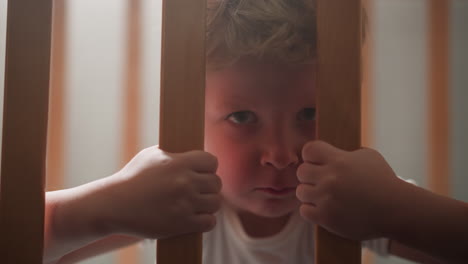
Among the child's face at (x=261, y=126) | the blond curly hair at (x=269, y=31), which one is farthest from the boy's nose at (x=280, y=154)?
the blond curly hair at (x=269, y=31)

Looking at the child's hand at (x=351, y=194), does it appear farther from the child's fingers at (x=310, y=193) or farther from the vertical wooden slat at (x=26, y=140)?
the vertical wooden slat at (x=26, y=140)

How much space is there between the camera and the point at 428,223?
33cm

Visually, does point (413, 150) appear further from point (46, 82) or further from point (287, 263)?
point (46, 82)

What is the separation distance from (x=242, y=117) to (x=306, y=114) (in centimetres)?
9

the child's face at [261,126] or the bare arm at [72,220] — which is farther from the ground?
the child's face at [261,126]

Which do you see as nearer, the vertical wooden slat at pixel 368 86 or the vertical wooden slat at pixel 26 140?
the vertical wooden slat at pixel 26 140

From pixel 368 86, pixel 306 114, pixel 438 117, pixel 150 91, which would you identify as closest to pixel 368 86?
pixel 368 86

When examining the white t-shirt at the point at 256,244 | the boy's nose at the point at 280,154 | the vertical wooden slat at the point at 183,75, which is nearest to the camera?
the vertical wooden slat at the point at 183,75

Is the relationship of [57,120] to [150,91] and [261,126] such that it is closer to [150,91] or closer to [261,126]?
[150,91]

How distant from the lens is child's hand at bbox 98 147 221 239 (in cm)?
34

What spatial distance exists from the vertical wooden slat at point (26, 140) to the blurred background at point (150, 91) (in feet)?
1.15

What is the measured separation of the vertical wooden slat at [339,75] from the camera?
33 centimetres

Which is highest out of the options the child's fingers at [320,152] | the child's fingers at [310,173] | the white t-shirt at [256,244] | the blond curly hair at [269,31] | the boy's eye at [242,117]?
the blond curly hair at [269,31]

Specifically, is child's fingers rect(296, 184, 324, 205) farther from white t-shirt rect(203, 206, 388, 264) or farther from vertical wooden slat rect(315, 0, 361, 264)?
white t-shirt rect(203, 206, 388, 264)
